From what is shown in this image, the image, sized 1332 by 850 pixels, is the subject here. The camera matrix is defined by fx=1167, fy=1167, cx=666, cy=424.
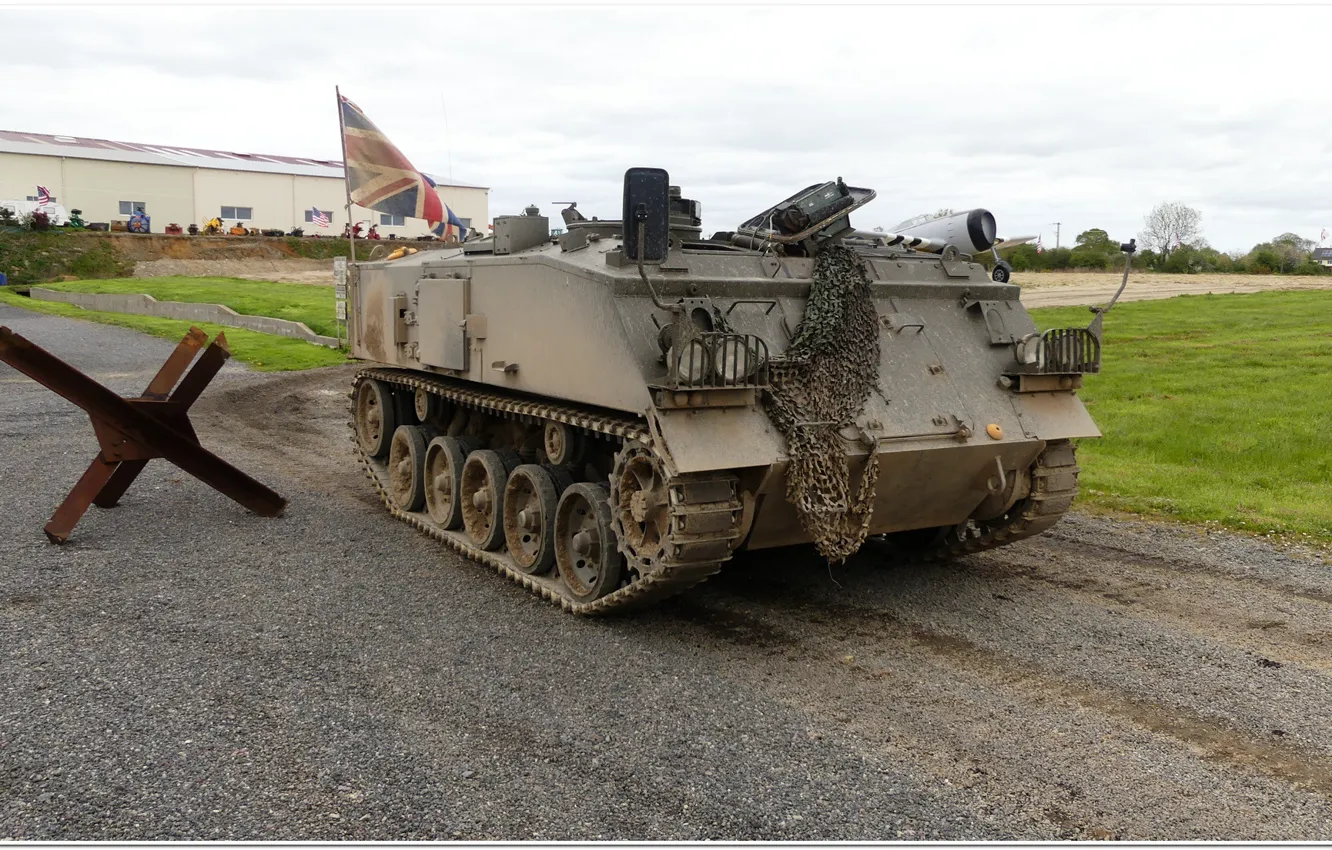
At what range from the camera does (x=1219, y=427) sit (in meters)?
13.4

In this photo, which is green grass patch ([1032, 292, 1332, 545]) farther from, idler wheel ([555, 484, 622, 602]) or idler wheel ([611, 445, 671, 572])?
idler wheel ([611, 445, 671, 572])

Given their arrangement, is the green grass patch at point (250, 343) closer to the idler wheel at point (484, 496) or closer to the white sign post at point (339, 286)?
the white sign post at point (339, 286)

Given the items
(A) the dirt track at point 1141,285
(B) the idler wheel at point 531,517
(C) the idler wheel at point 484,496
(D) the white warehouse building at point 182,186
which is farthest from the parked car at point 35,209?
(B) the idler wheel at point 531,517

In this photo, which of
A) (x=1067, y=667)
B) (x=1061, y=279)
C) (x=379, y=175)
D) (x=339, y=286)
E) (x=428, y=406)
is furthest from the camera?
(x=1061, y=279)

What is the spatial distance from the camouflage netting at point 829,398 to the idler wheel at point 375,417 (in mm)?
5028

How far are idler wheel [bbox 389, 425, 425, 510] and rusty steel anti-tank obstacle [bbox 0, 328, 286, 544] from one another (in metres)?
0.99

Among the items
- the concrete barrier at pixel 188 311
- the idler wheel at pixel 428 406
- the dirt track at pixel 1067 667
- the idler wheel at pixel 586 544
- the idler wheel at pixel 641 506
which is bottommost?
the dirt track at pixel 1067 667

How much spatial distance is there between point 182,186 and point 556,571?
169ft

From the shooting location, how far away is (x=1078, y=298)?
30141mm

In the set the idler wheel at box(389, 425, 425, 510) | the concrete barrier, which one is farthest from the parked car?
the idler wheel at box(389, 425, 425, 510)

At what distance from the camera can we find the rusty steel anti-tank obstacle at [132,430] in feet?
29.3

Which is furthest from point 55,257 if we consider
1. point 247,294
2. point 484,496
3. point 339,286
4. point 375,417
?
point 484,496

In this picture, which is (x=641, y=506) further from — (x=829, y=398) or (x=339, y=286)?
(x=339, y=286)

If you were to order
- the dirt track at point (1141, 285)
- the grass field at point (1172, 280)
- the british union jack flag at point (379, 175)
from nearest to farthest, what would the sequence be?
the british union jack flag at point (379, 175)
the dirt track at point (1141, 285)
the grass field at point (1172, 280)
